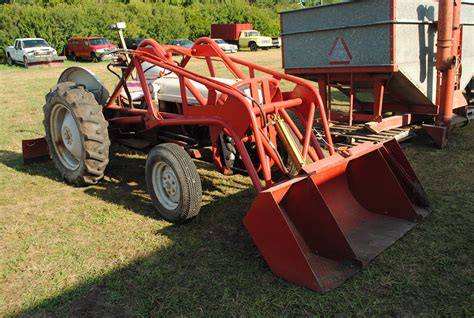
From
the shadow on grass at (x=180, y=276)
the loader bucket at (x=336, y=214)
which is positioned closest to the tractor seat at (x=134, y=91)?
the shadow on grass at (x=180, y=276)

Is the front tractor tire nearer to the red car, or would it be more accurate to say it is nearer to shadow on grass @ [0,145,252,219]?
shadow on grass @ [0,145,252,219]

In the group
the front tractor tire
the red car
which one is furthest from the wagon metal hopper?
the red car

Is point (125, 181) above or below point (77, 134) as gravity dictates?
below

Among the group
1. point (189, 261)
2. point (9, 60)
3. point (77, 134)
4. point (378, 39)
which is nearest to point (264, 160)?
point (189, 261)

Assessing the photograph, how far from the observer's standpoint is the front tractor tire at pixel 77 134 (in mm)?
4629

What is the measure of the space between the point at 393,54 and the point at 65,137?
14.1ft

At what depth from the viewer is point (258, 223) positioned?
9.91 feet

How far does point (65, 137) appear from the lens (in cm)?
528

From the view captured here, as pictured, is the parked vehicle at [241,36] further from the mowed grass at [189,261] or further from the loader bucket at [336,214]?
the loader bucket at [336,214]

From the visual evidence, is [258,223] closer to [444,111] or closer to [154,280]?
[154,280]

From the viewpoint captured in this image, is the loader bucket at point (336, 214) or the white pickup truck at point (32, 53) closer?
the loader bucket at point (336, 214)

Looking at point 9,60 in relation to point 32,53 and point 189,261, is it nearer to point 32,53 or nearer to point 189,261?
point 32,53

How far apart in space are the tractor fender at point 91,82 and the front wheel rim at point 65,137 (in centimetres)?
48

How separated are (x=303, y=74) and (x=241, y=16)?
3930 centimetres
